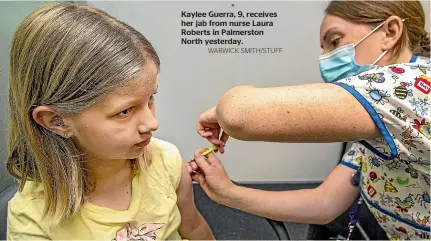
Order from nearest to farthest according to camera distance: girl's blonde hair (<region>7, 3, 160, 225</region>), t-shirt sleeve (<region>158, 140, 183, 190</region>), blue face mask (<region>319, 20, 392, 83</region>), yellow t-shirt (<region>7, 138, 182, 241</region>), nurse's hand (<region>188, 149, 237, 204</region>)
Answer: girl's blonde hair (<region>7, 3, 160, 225</region>) < yellow t-shirt (<region>7, 138, 182, 241</region>) < t-shirt sleeve (<region>158, 140, 183, 190</region>) < nurse's hand (<region>188, 149, 237, 204</region>) < blue face mask (<region>319, 20, 392, 83</region>)

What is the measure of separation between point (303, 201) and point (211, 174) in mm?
343

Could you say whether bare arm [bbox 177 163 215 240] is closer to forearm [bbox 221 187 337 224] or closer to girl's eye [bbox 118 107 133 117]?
forearm [bbox 221 187 337 224]

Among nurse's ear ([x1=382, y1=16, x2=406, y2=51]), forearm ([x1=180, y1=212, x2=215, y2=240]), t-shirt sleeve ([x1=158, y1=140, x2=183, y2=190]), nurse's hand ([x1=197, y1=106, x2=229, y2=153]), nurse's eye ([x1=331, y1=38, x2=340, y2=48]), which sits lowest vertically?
forearm ([x1=180, y1=212, x2=215, y2=240])

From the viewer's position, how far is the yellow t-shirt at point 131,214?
1.05 m

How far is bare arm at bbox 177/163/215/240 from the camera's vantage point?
1.24 m

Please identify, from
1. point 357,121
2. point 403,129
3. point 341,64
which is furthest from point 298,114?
point 341,64

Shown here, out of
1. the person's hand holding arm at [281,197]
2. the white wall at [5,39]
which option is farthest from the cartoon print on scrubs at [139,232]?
the white wall at [5,39]

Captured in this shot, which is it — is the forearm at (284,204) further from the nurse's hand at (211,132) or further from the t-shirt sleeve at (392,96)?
the t-shirt sleeve at (392,96)

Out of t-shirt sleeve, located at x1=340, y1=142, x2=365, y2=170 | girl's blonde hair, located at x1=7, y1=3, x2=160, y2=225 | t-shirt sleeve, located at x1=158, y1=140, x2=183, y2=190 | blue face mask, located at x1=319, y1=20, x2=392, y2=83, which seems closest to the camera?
girl's blonde hair, located at x1=7, y1=3, x2=160, y2=225

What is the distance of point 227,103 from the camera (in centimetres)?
98

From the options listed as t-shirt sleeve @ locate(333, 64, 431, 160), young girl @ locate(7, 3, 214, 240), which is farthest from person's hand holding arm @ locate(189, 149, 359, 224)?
t-shirt sleeve @ locate(333, 64, 431, 160)

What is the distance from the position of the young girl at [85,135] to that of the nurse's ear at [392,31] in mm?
687

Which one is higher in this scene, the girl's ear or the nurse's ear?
the nurse's ear

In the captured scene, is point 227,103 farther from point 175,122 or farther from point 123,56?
point 175,122
